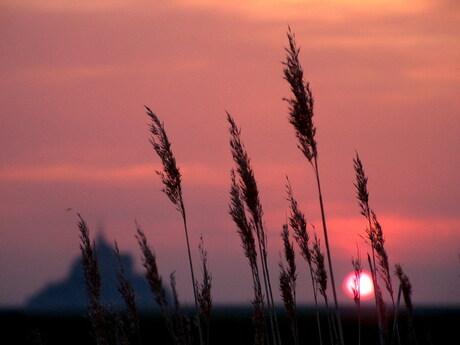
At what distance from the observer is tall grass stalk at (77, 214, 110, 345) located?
6.55 metres

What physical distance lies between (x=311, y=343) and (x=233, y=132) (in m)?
47.6

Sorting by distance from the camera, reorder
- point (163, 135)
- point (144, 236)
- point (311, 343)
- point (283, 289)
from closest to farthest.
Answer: point (144, 236) → point (163, 135) → point (283, 289) → point (311, 343)

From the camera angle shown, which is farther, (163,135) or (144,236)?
(163,135)

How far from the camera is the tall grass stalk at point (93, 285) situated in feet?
21.5

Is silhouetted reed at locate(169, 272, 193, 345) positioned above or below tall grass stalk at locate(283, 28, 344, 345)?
below

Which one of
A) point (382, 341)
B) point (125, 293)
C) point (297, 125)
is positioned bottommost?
point (382, 341)

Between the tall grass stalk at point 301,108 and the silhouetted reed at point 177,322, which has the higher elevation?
the tall grass stalk at point 301,108

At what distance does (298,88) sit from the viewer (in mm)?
6547

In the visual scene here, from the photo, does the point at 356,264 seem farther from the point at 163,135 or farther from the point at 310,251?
the point at 163,135

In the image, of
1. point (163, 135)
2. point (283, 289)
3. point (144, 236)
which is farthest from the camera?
point (283, 289)

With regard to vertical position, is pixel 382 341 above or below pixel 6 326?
below

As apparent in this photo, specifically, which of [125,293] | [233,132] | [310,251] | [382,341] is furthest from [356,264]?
[125,293]

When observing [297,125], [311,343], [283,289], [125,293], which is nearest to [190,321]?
[125,293]

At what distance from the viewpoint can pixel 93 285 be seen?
6.61 m
